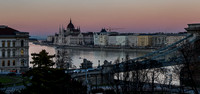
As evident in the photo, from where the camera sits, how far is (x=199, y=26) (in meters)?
15.2

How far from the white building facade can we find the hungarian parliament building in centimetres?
5753

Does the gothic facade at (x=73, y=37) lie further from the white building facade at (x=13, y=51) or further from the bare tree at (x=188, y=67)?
the bare tree at (x=188, y=67)

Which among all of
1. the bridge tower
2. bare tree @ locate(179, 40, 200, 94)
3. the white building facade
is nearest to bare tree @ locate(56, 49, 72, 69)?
the white building facade

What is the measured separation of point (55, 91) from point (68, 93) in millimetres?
1147

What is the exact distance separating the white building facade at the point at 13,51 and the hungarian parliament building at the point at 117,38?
57.5 metres

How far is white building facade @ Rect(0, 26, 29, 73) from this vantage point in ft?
79.8

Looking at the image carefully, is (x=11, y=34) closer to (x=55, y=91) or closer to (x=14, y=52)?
(x=14, y=52)

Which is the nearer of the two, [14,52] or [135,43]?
[14,52]

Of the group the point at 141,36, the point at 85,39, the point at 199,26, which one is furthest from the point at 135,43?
the point at 199,26

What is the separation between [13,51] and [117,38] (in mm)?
75162

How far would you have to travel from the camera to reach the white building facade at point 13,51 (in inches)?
958

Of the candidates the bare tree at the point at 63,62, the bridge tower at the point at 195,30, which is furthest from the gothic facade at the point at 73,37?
the bridge tower at the point at 195,30

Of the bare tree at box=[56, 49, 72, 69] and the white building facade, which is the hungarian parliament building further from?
the white building facade

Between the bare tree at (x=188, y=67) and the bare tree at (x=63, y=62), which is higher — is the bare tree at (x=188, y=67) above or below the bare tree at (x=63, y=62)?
above
